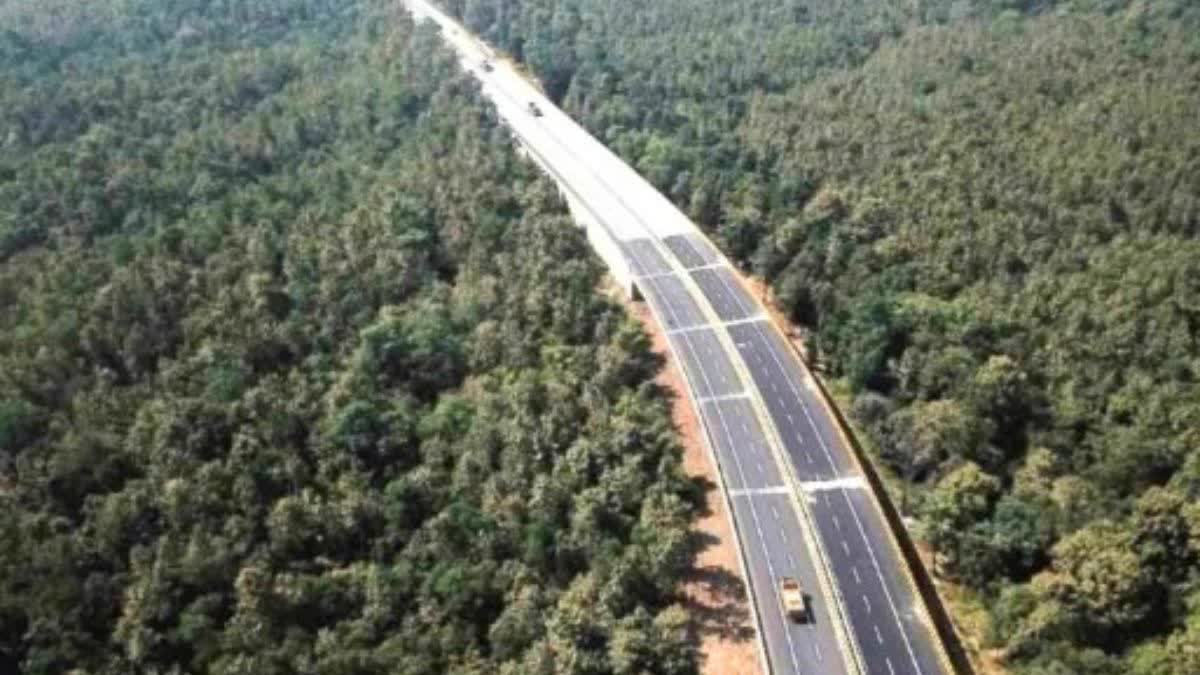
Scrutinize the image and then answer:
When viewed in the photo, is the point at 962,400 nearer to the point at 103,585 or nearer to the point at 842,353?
the point at 842,353

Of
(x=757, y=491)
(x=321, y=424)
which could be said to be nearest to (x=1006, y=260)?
(x=757, y=491)

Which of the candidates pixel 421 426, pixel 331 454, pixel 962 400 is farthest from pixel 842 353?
pixel 331 454

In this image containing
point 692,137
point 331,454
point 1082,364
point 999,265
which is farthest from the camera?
point 692,137

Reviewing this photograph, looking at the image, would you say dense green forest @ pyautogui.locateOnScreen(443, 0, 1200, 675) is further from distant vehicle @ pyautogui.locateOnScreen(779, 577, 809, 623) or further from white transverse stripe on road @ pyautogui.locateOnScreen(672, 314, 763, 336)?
distant vehicle @ pyautogui.locateOnScreen(779, 577, 809, 623)

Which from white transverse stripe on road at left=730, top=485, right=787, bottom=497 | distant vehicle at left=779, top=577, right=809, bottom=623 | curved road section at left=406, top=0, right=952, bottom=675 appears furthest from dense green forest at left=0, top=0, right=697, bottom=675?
distant vehicle at left=779, top=577, right=809, bottom=623

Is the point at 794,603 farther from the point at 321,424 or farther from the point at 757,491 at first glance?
the point at 321,424

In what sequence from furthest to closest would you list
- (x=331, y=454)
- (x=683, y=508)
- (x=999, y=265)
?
(x=999, y=265) → (x=331, y=454) → (x=683, y=508)
